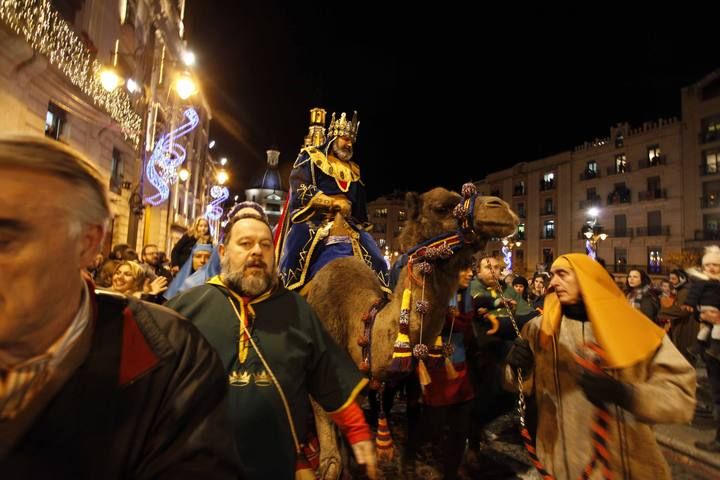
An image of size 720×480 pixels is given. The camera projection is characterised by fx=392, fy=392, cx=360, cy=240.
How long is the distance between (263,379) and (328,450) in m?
1.50

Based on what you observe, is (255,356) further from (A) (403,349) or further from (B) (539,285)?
(B) (539,285)

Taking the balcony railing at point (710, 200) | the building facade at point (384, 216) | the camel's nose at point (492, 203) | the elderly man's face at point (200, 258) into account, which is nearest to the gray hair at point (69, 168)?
the camel's nose at point (492, 203)

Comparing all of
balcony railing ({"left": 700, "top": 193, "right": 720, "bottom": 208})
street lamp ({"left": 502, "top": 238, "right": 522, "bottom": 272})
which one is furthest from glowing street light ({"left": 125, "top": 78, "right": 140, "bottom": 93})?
balcony railing ({"left": 700, "top": 193, "right": 720, "bottom": 208})

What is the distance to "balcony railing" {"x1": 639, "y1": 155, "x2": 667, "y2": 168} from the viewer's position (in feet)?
121

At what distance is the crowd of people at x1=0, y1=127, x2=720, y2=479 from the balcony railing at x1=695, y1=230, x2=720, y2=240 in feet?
118

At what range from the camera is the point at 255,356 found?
7.84ft

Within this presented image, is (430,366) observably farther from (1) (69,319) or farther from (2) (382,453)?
(1) (69,319)

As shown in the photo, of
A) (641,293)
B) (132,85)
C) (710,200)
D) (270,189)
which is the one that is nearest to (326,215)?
(641,293)

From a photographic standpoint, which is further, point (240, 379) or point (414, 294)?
point (414, 294)

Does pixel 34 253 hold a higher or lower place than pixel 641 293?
higher

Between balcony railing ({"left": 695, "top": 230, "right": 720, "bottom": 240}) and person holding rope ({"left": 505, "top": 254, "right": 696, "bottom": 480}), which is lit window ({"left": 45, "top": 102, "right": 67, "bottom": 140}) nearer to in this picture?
person holding rope ({"left": 505, "top": 254, "right": 696, "bottom": 480})

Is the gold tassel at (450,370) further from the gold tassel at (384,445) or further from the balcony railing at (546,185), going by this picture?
the balcony railing at (546,185)

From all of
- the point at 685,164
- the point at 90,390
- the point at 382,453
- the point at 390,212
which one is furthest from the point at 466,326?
the point at 390,212

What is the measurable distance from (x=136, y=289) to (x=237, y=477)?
14.2ft
